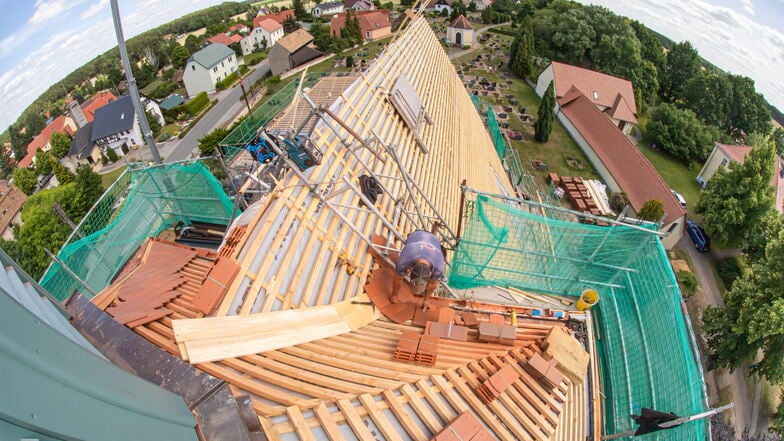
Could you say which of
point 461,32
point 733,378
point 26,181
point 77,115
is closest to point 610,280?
point 733,378

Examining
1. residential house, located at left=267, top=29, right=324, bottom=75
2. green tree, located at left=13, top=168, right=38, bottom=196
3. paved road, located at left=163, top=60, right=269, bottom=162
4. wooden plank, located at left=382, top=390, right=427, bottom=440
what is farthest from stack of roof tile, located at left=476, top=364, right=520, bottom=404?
green tree, located at left=13, top=168, right=38, bottom=196

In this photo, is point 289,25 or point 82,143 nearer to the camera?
point 82,143

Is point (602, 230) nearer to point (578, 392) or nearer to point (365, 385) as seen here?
point (578, 392)

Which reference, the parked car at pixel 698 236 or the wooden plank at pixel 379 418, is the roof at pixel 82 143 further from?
the parked car at pixel 698 236

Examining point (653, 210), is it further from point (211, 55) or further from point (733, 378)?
point (211, 55)

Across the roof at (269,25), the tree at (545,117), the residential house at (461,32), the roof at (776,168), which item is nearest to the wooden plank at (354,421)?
the roof at (776,168)

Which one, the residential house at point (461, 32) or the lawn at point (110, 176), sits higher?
the residential house at point (461, 32)
